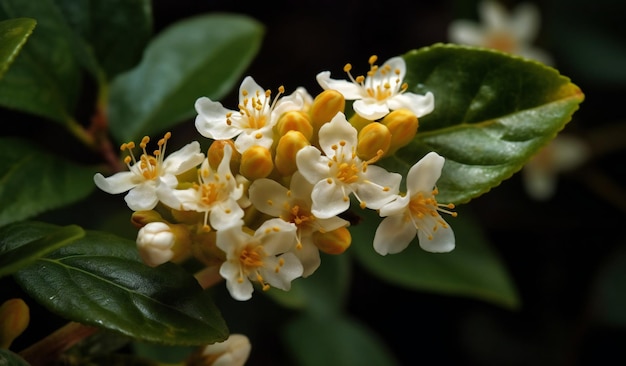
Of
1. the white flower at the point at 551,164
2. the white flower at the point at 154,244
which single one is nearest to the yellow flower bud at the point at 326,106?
the white flower at the point at 154,244

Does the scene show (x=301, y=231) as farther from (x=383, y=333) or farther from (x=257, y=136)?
(x=383, y=333)

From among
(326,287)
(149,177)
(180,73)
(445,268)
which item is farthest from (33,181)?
(445,268)

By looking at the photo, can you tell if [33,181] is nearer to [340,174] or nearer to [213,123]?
[213,123]

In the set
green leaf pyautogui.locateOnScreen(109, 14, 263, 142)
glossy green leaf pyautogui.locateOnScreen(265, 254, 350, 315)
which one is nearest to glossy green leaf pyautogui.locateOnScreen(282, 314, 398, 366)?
glossy green leaf pyautogui.locateOnScreen(265, 254, 350, 315)

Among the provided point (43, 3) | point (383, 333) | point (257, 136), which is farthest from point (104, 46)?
point (383, 333)

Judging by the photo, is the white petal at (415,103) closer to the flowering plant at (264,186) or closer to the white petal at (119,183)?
the flowering plant at (264,186)
